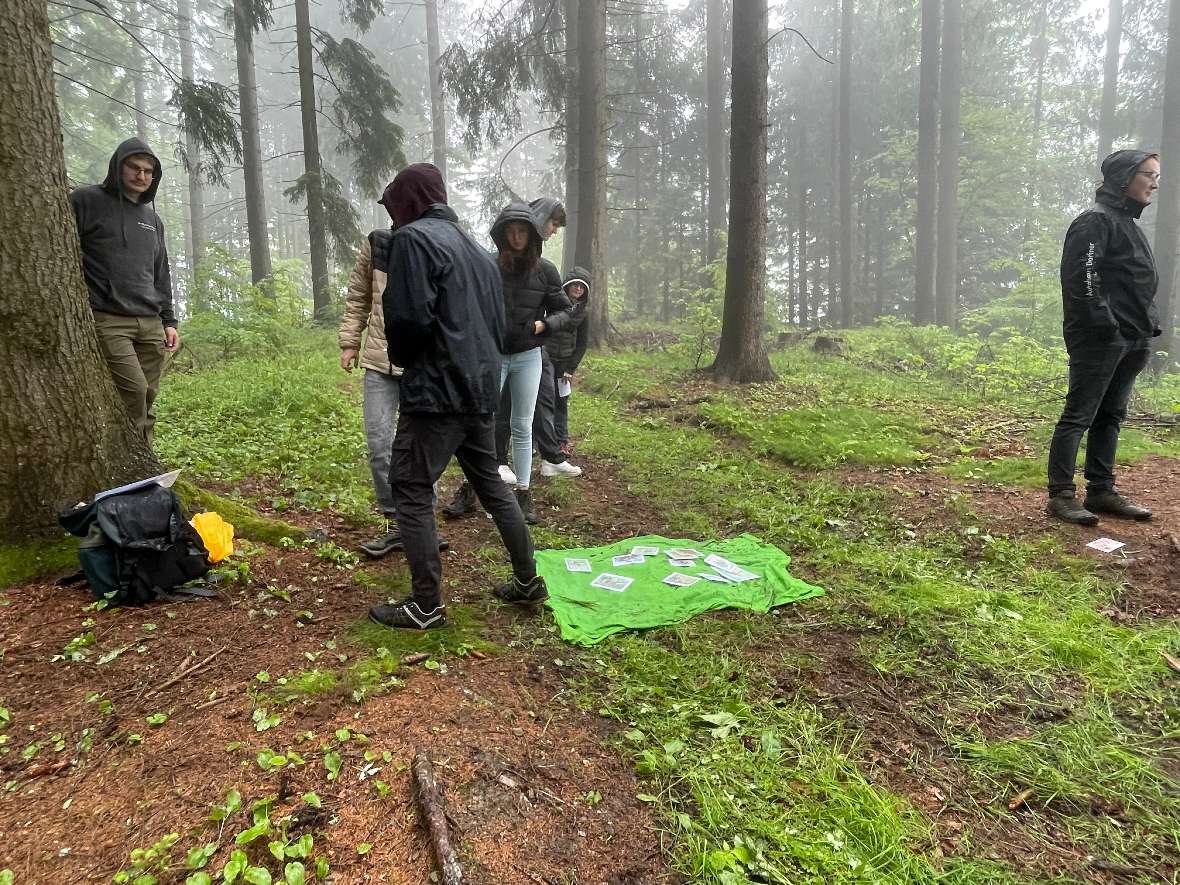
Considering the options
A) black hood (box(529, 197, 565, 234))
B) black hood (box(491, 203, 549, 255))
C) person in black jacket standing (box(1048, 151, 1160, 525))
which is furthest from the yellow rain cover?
person in black jacket standing (box(1048, 151, 1160, 525))

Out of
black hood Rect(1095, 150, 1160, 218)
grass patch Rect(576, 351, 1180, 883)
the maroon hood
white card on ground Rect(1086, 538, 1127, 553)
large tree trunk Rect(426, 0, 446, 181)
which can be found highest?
large tree trunk Rect(426, 0, 446, 181)

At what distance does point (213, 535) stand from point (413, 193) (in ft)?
6.45

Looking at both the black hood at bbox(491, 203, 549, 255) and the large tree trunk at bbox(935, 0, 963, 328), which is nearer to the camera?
the black hood at bbox(491, 203, 549, 255)

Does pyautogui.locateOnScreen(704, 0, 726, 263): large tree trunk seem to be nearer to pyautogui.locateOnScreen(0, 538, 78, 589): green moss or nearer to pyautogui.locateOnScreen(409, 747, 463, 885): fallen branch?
pyautogui.locateOnScreen(0, 538, 78, 589): green moss

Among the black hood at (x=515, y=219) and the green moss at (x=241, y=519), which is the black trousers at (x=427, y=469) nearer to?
the green moss at (x=241, y=519)

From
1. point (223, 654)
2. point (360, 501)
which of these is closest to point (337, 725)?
point (223, 654)

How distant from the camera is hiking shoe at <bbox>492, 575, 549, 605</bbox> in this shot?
329 centimetres

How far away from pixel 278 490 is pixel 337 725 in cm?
304

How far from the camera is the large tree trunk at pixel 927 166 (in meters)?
17.2

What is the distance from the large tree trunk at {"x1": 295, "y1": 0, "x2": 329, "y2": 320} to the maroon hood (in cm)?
1093

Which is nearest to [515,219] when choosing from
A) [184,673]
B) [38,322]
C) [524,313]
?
[524,313]

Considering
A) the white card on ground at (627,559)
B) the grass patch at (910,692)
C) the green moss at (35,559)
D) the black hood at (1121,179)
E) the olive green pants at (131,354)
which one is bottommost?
the grass patch at (910,692)

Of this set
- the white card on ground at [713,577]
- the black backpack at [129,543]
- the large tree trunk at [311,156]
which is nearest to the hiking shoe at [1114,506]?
the white card on ground at [713,577]

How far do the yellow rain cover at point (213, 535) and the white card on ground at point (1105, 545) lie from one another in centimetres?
497
